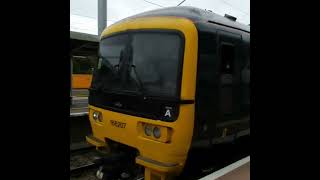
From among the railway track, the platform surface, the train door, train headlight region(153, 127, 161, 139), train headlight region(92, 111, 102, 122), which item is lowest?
the railway track

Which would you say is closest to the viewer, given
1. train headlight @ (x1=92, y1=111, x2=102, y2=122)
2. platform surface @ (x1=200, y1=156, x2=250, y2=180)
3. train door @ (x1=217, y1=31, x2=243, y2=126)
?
platform surface @ (x1=200, y1=156, x2=250, y2=180)

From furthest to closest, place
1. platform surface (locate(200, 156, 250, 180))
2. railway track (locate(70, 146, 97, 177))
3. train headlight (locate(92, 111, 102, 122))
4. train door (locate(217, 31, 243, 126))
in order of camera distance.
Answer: railway track (locate(70, 146, 97, 177)) < train headlight (locate(92, 111, 102, 122)) < train door (locate(217, 31, 243, 126)) < platform surface (locate(200, 156, 250, 180))

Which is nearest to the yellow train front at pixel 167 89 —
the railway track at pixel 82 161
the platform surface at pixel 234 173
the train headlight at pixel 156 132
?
the train headlight at pixel 156 132

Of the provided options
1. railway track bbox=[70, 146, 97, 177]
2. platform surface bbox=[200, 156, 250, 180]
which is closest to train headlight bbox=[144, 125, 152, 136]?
platform surface bbox=[200, 156, 250, 180]

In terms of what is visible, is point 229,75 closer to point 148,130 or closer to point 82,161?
point 148,130

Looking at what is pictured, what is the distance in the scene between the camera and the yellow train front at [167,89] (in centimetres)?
421

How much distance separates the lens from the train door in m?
4.80

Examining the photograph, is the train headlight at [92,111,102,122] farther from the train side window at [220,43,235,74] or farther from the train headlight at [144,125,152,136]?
the train side window at [220,43,235,74]

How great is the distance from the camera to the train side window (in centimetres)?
483

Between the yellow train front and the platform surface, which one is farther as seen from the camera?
the yellow train front

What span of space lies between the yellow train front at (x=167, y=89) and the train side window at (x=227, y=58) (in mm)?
14

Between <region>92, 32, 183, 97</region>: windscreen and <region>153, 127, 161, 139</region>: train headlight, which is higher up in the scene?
<region>92, 32, 183, 97</region>: windscreen

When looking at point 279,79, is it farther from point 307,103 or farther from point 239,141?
point 239,141

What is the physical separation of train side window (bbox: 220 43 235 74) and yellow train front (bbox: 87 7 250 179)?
14 millimetres
